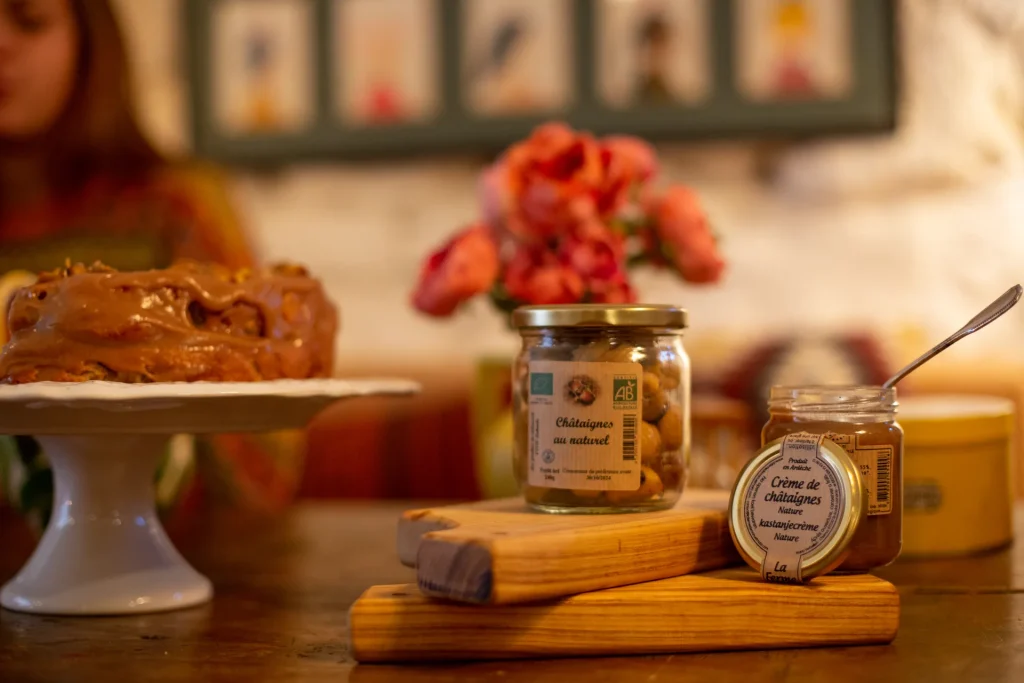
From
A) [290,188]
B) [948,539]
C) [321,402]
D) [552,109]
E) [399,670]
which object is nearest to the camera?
[399,670]

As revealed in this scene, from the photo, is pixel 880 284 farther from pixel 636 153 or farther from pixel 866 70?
pixel 636 153

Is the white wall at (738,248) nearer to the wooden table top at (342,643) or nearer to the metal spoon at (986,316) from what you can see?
the wooden table top at (342,643)

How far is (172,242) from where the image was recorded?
2100mm

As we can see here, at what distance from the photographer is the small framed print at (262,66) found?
2488 mm

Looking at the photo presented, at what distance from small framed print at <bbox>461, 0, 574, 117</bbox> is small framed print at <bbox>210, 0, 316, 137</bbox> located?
0.38 metres

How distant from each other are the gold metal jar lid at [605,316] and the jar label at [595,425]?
30 mm

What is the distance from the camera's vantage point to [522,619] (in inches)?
26.5

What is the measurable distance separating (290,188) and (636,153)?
5.08ft

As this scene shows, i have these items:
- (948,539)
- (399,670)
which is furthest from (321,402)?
(948,539)

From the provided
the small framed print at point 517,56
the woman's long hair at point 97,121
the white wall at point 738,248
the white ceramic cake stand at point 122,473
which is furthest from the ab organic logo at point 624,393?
the small framed print at point 517,56

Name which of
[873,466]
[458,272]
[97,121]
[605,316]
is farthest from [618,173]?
[97,121]

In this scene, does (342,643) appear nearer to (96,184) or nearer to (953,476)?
(953,476)

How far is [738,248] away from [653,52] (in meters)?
0.46

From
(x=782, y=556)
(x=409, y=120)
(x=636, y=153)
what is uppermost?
(x=409, y=120)
